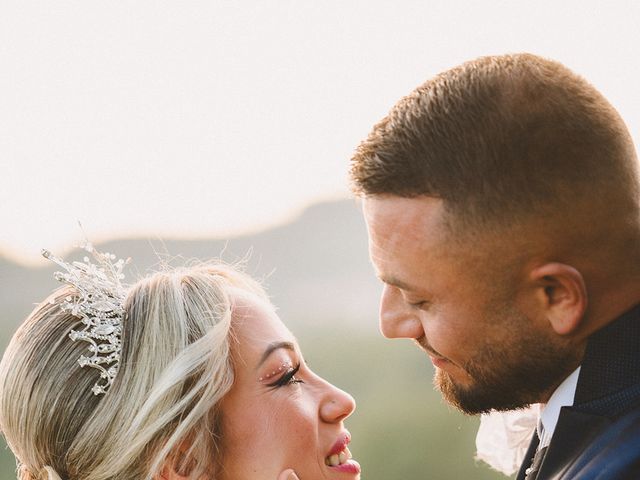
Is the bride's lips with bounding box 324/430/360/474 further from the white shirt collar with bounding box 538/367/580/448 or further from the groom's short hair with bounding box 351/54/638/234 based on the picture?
the groom's short hair with bounding box 351/54/638/234

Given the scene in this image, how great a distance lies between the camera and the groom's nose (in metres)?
2.65

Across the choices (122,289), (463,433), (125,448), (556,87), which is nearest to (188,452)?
(125,448)

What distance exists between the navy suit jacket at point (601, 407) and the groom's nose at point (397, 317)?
588mm

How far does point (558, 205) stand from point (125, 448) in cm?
170

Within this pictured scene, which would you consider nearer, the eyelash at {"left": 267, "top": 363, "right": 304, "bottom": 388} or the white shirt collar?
the white shirt collar

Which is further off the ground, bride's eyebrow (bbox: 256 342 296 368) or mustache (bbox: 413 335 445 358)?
mustache (bbox: 413 335 445 358)

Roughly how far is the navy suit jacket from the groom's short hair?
39cm

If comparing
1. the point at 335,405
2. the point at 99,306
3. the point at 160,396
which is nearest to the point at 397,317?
the point at 335,405

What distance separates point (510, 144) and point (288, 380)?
1.26m

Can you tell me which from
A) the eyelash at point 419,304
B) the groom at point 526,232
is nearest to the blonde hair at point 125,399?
the eyelash at point 419,304

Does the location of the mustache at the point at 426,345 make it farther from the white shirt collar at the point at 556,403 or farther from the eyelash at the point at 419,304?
the white shirt collar at the point at 556,403

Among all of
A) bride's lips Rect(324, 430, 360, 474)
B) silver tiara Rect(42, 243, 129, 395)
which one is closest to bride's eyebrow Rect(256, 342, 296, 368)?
bride's lips Rect(324, 430, 360, 474)

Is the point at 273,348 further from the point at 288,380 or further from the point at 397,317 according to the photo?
the point at 397,317

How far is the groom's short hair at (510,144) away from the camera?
2.25 m
